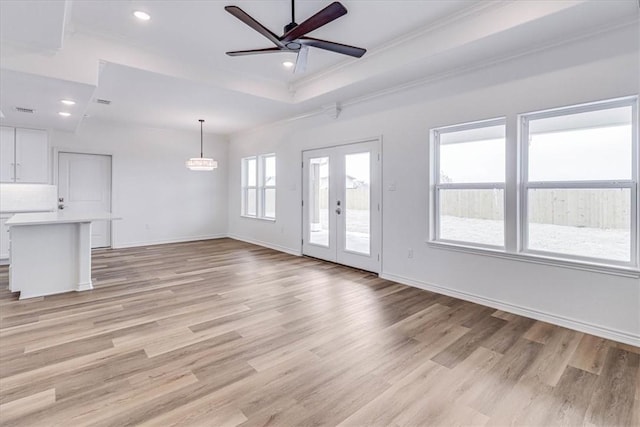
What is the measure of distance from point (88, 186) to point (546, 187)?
26.6 ft

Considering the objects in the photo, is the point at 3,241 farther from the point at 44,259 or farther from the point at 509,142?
the point at 509,142

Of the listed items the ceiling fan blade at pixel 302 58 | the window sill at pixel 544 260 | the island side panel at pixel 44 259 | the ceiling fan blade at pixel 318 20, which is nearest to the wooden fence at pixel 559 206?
the window sill at pixel 544 260

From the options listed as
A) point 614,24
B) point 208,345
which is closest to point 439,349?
point 208,345

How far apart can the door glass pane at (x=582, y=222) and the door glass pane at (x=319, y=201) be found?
10.5ft

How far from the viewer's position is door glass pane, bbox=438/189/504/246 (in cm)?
365

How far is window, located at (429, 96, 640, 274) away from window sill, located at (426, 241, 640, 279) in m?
0.01

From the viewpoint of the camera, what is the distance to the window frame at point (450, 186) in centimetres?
356

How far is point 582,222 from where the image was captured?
3.08 meters

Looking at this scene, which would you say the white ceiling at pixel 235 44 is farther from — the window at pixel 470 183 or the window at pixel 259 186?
the window at pixel 259 186

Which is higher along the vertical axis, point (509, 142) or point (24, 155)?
point (24, 155)

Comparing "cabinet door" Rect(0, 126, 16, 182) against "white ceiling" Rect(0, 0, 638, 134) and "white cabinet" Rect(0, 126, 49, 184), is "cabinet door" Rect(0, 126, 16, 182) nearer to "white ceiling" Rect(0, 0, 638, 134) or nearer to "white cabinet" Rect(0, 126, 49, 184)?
"white cabinet" Rect(0, 126, 49, 184)

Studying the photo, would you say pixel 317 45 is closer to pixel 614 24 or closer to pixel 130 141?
pixel 614 24

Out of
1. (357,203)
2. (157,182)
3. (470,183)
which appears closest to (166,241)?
(157,182)

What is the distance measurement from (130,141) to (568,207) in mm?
7967
